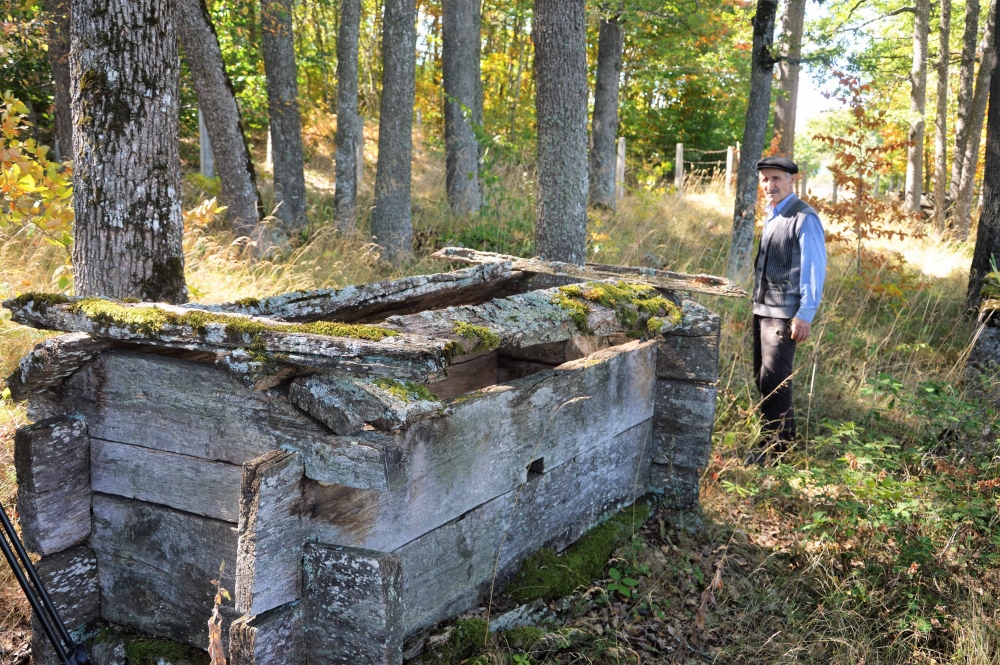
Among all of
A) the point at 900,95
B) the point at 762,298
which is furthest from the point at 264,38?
the point at 900,95

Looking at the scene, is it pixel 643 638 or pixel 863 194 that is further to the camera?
pixel 863 194

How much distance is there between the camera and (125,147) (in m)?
3.74

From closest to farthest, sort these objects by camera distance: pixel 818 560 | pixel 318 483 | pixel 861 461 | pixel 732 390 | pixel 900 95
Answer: pixel 318 483 → pixel 818 560 → pixel 861 461 → pixel 732 390 → pixel 900 95

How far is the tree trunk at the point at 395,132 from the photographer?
28.4ft

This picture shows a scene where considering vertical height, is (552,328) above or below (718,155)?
below

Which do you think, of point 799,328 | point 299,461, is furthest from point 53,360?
point 799,328

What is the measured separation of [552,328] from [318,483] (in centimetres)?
126

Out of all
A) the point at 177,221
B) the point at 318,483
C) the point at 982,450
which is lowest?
the point at 982,450

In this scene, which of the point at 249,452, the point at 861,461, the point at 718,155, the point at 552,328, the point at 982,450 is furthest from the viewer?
the point at 718,155

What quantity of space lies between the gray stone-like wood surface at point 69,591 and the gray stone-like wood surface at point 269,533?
916 millimetres

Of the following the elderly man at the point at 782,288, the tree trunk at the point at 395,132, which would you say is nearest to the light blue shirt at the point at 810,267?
the elderly man at the point at 782,288

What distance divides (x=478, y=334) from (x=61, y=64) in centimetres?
733

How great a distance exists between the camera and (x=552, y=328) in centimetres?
314

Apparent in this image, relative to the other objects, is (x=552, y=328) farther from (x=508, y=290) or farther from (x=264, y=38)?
(x=264, y=38)
